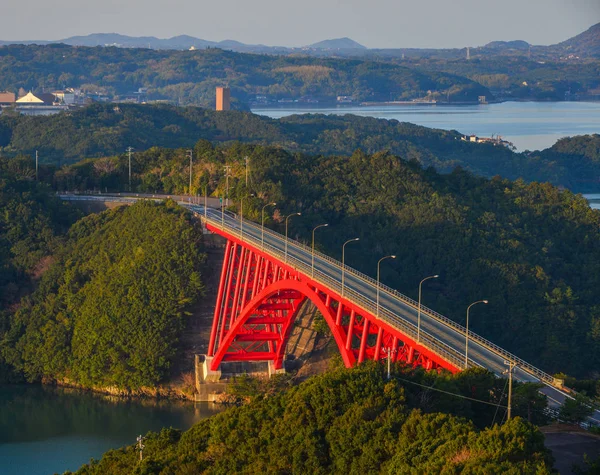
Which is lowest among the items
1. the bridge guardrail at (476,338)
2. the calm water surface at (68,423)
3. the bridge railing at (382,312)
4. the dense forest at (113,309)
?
the calm water surface at (68,423)

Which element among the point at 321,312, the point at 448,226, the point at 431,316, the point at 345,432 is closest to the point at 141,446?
the point at 345,432

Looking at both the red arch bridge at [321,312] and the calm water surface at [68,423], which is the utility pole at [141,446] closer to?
the red arch bridge at [321,312]

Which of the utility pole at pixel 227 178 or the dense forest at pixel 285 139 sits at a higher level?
the utility pole at pixel 227 178

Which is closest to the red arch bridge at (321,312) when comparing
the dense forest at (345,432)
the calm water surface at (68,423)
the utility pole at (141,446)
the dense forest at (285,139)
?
the dense forest at (345,432)

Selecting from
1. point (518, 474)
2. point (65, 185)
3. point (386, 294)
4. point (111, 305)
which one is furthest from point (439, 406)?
point (65, 185)

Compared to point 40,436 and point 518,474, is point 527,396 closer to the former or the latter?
point 518,474

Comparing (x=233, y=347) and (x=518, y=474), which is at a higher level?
(x=518, y=474)
